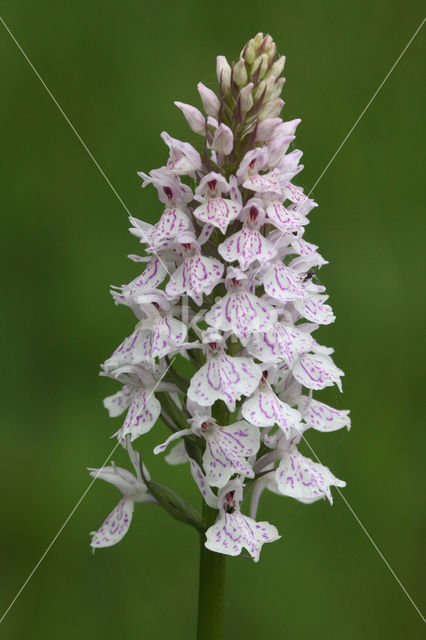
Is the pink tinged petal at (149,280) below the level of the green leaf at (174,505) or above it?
above

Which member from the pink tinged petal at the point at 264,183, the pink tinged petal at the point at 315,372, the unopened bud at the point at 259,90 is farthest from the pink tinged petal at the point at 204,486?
the unopened bud at the point at 259,90

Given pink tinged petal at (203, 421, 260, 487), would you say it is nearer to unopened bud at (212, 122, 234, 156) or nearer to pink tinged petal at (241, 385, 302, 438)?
pink tinged petal at (241, 385, 302, 438)

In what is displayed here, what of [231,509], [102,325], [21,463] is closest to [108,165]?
[102,325]

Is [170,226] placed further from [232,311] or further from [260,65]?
[260,65]

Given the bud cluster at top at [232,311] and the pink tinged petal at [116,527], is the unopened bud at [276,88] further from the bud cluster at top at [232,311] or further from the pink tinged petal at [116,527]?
the pink tinged petal at [116,527]

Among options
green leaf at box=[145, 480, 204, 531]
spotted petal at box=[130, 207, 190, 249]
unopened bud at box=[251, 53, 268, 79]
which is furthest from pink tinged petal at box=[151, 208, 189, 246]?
green leaf at box=[145, 480, 204, 531]

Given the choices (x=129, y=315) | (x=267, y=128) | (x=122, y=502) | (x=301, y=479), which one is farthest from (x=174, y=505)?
(x=129, y=315)

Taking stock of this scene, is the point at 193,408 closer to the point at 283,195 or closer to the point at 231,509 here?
the point at 231,509
